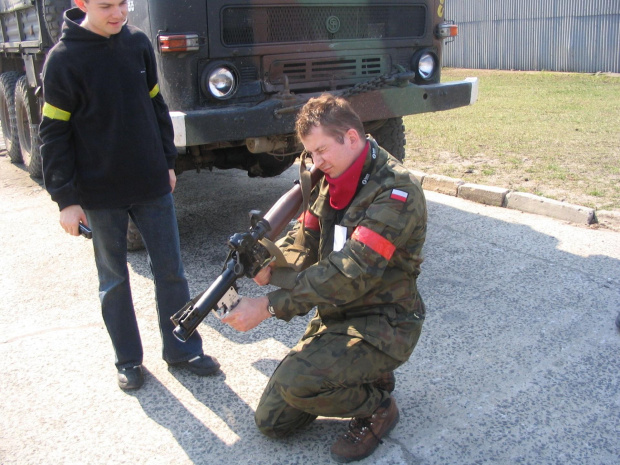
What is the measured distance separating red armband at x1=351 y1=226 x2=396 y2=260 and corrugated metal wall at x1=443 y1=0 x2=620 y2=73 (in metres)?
17.0

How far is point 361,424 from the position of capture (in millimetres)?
2637

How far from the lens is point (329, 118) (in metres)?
2.48

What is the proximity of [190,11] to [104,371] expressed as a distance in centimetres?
236

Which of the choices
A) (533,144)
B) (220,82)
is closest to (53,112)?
(220,82)

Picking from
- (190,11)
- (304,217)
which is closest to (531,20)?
(190,11)

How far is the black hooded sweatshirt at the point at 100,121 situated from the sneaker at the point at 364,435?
4.63 feet

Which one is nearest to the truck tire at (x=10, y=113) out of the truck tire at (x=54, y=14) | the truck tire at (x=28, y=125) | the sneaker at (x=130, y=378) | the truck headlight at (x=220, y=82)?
the truck tire at (x=28, y=125)

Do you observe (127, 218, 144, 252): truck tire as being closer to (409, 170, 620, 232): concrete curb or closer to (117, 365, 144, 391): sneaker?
(117, 365, 144, 391): sneaker

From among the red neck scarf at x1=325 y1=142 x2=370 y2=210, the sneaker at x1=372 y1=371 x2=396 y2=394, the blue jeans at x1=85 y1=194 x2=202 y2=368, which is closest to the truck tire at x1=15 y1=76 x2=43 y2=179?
the blue jeans at x1=85 y1=194 x2=202 y2=368

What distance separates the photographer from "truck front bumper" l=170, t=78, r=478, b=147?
4145 mm

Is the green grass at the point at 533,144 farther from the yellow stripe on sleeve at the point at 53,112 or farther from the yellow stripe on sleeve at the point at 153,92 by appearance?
the yellow stripe on sleeve at the point at 53,112

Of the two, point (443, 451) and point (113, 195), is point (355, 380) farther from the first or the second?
point (113, 195)

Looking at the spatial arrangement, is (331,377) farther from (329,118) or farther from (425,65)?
(425,65)

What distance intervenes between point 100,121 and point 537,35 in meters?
18.5
